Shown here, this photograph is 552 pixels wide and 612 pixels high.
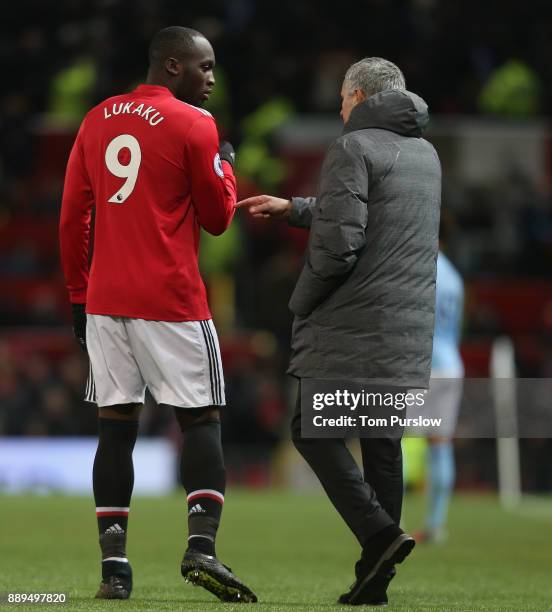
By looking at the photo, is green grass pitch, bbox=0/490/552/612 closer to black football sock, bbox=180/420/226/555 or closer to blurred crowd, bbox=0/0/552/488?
black football sock, bbox=180/420/226/555

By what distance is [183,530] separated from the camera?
29.5ft

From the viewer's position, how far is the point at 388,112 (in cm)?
501

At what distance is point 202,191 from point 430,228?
775 mm

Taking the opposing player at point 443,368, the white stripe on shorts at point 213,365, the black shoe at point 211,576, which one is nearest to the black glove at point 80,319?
the white stripe on shorts at point 213,365

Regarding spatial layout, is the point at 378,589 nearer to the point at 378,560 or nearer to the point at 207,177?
the point at 378,560

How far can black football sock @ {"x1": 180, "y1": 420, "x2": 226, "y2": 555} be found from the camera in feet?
16.6

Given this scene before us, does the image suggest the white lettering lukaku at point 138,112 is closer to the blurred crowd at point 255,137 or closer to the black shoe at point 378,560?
the black shoe at point 378,560

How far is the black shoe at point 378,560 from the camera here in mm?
4797

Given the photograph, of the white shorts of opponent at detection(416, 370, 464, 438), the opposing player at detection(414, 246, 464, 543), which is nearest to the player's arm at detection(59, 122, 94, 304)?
the white shorts of opponent at detection(416, 370, 464, 438)

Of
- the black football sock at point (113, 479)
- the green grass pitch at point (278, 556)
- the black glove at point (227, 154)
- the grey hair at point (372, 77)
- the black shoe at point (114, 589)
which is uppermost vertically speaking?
the grey hair at point (372, 77)

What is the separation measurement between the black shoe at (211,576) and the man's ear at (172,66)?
1626 millimetres

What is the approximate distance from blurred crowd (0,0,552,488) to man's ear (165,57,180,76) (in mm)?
8883

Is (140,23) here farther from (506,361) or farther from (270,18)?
(506,361)

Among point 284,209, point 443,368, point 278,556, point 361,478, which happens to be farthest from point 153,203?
point 443,368
